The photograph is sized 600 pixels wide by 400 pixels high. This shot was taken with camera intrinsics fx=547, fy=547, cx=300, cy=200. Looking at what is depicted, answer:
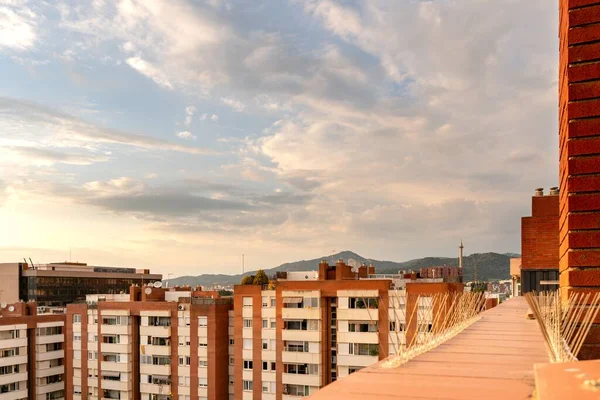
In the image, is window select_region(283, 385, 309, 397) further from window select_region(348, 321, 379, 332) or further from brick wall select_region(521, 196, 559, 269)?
brick wall select_region(521, 196, 559, 269)

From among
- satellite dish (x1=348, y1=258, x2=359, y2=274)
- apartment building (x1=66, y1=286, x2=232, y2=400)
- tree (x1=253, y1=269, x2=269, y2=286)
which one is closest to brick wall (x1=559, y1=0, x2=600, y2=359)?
apartment building (x1=66, y1=286, x2=232, y2=400)

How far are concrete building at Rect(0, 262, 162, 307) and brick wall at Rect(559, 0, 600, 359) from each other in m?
83.6

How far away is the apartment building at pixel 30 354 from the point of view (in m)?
48.4

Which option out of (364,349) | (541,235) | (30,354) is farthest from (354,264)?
(541,235)

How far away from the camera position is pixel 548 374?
8.52 ft

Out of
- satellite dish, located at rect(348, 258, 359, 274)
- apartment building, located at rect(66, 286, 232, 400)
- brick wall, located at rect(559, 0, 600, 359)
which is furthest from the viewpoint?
satellite dish, located at rect(348, 258, 359, 274)

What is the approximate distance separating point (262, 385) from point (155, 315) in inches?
439

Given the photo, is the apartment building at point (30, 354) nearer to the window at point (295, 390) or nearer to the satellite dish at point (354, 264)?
the window at point (295, 390)

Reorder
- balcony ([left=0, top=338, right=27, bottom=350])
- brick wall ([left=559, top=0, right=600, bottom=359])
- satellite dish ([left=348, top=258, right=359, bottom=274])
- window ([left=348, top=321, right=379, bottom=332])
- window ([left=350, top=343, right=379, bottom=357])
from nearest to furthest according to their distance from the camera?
brick wall ([left=559, top=0, right=600, bottom=359]), window ([left=350, top=343, right=379, bottom=357]), window ([left=348, top=321, right=379, bottom=332]), balcony ([left=0, top=338, right=27, bottom=350]), satellite dish ([left=348, top=258, right=359, bottom=274])

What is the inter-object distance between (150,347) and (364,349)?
61.5 feet

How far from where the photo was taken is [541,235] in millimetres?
21250

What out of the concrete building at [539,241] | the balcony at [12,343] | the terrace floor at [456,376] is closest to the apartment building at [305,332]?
the concrete building at [539,241]

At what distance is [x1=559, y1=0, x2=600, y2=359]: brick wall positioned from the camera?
686 cm

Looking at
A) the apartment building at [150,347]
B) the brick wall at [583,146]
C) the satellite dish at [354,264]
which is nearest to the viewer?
the brick wall at [583,146]
